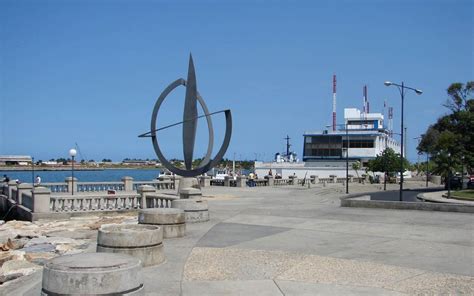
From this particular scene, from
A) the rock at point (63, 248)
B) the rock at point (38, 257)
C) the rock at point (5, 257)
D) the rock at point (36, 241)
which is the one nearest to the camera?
the rock at point (38, 257)

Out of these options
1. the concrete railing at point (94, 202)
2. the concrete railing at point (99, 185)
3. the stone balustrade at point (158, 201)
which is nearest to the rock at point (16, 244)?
the stone balustrade at point (158, 201)

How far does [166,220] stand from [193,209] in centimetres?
423

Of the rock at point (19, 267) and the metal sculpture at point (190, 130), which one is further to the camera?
the metal sculpture at point (190, 130)

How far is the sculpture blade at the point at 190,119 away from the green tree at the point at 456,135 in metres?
23.2

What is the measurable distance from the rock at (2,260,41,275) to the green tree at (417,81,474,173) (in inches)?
1325

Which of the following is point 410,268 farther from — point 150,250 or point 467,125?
point 467,125

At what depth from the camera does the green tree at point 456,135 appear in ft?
136

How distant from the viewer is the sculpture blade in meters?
24.0

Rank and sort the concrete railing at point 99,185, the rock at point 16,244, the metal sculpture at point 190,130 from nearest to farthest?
the rock at point 16,244 < the metal sculpture at point 190,130 < the concrete railing at point 99,185

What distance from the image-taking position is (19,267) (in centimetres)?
1198

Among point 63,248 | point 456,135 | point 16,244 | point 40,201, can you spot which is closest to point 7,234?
point 16,244

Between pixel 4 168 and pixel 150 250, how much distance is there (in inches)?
6474

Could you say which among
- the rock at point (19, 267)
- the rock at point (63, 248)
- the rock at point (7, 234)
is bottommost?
the rock at point (7, 234)

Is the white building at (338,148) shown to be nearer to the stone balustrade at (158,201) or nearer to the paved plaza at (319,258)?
the stone balustrade at (158,201)
